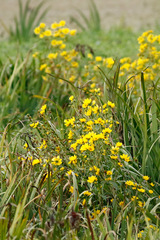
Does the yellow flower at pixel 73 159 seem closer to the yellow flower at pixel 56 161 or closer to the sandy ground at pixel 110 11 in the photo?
the yellow flower at pixel 56 161

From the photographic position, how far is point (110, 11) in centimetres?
1212

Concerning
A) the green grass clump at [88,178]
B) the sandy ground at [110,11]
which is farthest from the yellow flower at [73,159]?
the sandy ground at [110,11]

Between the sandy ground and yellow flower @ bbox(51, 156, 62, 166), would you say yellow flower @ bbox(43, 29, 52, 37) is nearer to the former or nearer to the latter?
yellow flower @ bbox(51, 156, 62, 166)

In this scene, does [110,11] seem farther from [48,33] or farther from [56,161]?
[56,161]

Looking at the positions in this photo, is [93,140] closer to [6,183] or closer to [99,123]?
[99,123]

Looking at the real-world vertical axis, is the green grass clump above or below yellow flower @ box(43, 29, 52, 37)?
below

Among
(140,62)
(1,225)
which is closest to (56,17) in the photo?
(140,62)

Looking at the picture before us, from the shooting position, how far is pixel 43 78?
4.81 metres

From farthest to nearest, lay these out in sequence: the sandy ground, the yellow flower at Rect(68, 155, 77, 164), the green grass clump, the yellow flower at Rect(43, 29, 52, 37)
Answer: the sandy ground, the yellow flower at Rect(43, 29, 52, 37), the yellow flower at Rect(68, 155, 77, 164), the green grass clump

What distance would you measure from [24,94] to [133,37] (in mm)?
4721

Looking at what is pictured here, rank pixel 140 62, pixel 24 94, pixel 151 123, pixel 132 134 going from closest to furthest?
1. pixel 132 134
2. pixel 151 123
3. pixel 140 62
4. pixel 24 94

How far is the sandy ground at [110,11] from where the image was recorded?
10930mm

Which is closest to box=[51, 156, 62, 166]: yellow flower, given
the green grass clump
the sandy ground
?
the green grass clump

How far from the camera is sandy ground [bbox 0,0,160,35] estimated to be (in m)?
10.9
